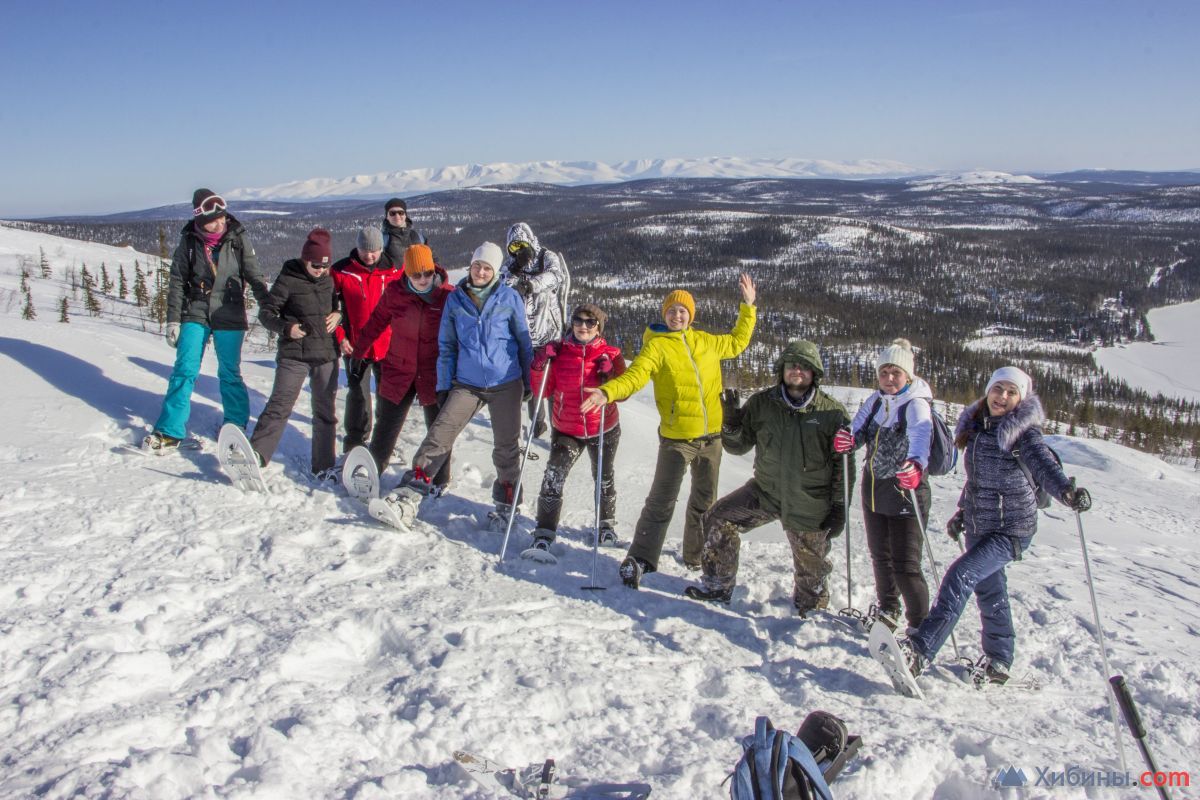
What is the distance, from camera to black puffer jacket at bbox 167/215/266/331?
17.0ft

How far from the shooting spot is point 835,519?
4.24 metres

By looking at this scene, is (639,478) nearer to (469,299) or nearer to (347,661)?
(469,299)

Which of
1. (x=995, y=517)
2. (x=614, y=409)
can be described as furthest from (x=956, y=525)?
(x=614, y=409)

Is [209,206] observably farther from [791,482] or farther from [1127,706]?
[1127,706]

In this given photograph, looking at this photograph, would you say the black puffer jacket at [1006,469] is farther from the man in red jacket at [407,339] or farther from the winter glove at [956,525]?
the man in red jacket at [407,339]

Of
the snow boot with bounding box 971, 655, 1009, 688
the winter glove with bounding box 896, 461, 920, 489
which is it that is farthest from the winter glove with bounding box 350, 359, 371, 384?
the snow boot with bounding box 971, 655, 1009, 688

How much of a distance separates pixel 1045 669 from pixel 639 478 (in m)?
3.80

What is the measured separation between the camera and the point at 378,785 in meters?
2.52

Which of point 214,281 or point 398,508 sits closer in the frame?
point 398,508

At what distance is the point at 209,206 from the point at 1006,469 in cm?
529

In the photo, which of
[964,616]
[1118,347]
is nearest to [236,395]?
[964,616]

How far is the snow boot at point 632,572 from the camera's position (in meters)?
4.53

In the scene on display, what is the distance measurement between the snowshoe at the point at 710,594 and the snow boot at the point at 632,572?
1.02 feet

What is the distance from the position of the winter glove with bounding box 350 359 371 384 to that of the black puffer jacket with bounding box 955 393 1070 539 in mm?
4145
